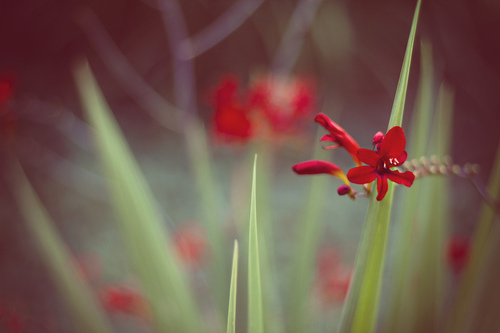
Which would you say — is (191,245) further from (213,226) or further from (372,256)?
(372,256)

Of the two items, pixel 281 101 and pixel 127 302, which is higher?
pixel 281 101

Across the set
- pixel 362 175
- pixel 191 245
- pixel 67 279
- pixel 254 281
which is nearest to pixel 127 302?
pixel 191 245

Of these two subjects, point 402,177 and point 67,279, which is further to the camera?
point 67,279

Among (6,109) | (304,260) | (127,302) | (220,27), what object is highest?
(220,27)

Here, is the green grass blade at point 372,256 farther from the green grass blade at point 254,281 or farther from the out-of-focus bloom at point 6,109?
the out-of-focus bloom at point 6,109

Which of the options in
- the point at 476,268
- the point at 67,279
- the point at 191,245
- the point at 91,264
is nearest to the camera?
the point at 476,268

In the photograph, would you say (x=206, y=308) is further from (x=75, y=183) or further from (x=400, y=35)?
(x=400, y=35)

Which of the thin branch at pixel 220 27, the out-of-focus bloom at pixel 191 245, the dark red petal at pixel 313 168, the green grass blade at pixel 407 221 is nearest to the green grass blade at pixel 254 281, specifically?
the dark red petal at pixel 313 168

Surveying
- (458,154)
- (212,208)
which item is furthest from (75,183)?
(458,154)
